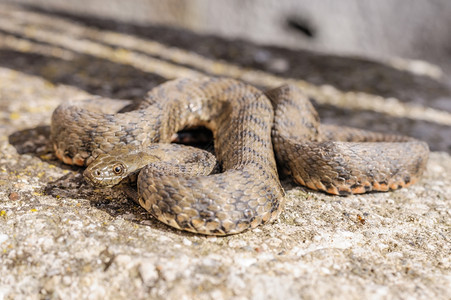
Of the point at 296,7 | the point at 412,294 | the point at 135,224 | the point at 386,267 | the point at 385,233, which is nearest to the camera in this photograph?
the point at 412,294

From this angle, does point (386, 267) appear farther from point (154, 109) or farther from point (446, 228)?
point (154, 109)

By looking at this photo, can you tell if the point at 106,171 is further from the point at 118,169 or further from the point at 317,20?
the point at 317,20

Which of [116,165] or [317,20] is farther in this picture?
[317,20]

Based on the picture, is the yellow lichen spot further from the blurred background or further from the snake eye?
the blurred background

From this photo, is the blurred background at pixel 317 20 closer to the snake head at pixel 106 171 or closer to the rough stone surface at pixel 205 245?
the rough stone surface at pixel 205 245

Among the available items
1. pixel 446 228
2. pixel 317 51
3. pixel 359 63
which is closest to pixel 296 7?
pixel 317 51

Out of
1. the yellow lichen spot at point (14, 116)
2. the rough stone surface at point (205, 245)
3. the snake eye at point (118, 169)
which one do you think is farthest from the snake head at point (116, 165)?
the yellow lichen spot at point (14, 116)

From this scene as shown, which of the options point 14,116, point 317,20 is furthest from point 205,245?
point 317,20
